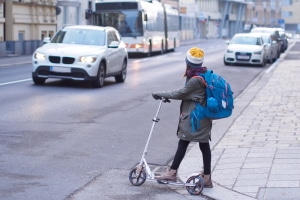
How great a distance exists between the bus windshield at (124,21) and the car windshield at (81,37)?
56.9 ft

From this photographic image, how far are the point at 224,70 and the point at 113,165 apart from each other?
21421 millimetres

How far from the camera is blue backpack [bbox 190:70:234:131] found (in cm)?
773

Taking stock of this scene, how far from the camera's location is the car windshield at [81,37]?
20.4 metres

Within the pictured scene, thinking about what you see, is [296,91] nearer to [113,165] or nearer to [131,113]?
[131,113]

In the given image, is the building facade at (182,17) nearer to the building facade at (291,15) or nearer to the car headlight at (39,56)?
the building facade at (291,15)

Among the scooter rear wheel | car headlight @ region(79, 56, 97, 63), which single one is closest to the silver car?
car headlight @ region(79, 56, 97, 63)

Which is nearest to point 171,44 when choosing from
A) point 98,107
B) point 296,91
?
point 296,91

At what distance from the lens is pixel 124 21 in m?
38.4

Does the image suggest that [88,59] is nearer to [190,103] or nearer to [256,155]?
[256,155]

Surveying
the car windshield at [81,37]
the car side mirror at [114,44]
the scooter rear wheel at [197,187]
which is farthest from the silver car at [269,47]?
the scooter rear wheel at [197,187]

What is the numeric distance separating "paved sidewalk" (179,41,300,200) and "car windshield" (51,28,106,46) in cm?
509

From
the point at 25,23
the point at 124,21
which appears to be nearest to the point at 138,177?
the point at 124,21

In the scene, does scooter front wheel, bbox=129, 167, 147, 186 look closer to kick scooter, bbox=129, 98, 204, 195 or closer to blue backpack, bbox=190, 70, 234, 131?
kick scooter, bbox=129, 98, 204, 195

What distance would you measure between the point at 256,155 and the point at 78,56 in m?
10.1
